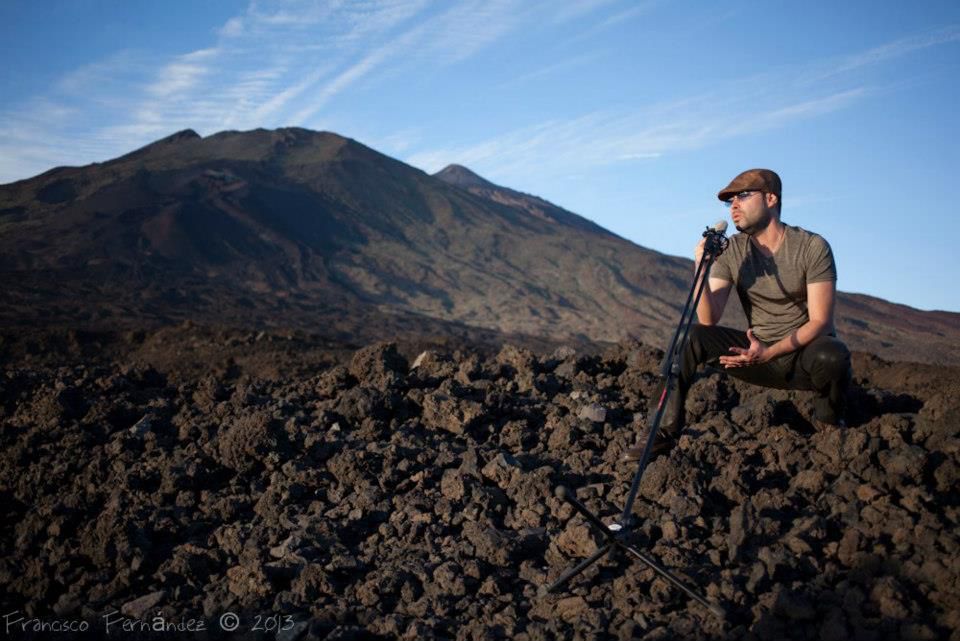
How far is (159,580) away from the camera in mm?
3373

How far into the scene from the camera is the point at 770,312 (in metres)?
3.69

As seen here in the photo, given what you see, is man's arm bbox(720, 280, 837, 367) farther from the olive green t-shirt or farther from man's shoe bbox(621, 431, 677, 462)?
man's shoe bbox(621, 431, 677, 462)

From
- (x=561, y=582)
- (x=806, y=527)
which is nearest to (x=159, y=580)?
(x=561, y=582)

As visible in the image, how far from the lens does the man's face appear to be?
3.52m

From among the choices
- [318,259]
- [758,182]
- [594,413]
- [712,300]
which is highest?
[318,259]

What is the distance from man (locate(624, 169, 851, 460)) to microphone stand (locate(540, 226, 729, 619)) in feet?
0.41

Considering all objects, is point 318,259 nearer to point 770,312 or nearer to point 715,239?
point 770,312

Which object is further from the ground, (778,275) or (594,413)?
(778,275)

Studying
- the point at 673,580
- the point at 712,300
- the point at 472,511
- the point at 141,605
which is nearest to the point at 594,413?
the point at 712,300

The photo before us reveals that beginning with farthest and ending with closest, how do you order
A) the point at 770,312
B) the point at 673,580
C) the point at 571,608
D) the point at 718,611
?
the point at 770,312, the point at 571,608, the point at 673,580, the point at 718,611

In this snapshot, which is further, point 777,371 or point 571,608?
point 777,371

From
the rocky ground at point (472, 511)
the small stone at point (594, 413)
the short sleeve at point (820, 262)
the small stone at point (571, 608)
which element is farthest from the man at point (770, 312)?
the small stone at point (571, 608)

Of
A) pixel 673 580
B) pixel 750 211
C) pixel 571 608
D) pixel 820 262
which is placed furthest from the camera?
pixel 750 211

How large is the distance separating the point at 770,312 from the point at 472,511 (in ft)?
5.61
